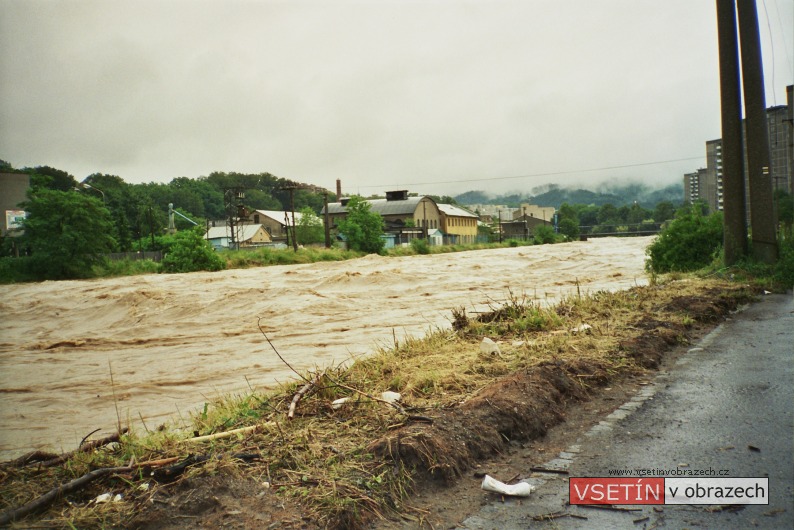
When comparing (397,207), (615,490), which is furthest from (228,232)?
(615,490)

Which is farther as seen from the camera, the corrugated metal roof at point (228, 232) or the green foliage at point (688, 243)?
the corrugated metal roof at point (228, 232)

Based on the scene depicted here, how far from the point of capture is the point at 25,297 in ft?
90.7

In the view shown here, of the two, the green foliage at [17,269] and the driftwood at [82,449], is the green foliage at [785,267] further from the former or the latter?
the green foliage at [17,269]

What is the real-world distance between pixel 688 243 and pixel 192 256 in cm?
3580

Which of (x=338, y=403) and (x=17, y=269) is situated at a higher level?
(x=17, y=269)

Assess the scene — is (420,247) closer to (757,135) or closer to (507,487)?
(757,135)

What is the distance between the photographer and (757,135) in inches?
497

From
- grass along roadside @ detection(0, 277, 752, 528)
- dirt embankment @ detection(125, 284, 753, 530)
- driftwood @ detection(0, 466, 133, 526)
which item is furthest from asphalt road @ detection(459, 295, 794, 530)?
driftwood @ detection(0, 466, 133, 526)

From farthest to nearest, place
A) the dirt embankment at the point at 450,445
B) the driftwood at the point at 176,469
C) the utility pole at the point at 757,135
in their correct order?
1. the utility pole at the point at 757,135
2. the driftwood at the point at 176,469
3. the dirt embankment at the point at 450,445

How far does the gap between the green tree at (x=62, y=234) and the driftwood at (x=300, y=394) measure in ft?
130

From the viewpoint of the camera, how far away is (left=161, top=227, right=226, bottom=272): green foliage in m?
42.6

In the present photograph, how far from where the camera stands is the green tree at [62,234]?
38.1 metres

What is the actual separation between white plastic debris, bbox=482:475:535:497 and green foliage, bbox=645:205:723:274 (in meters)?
13.4

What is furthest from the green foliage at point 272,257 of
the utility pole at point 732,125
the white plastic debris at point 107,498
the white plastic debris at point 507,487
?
the white plastic debris at point 507,487
